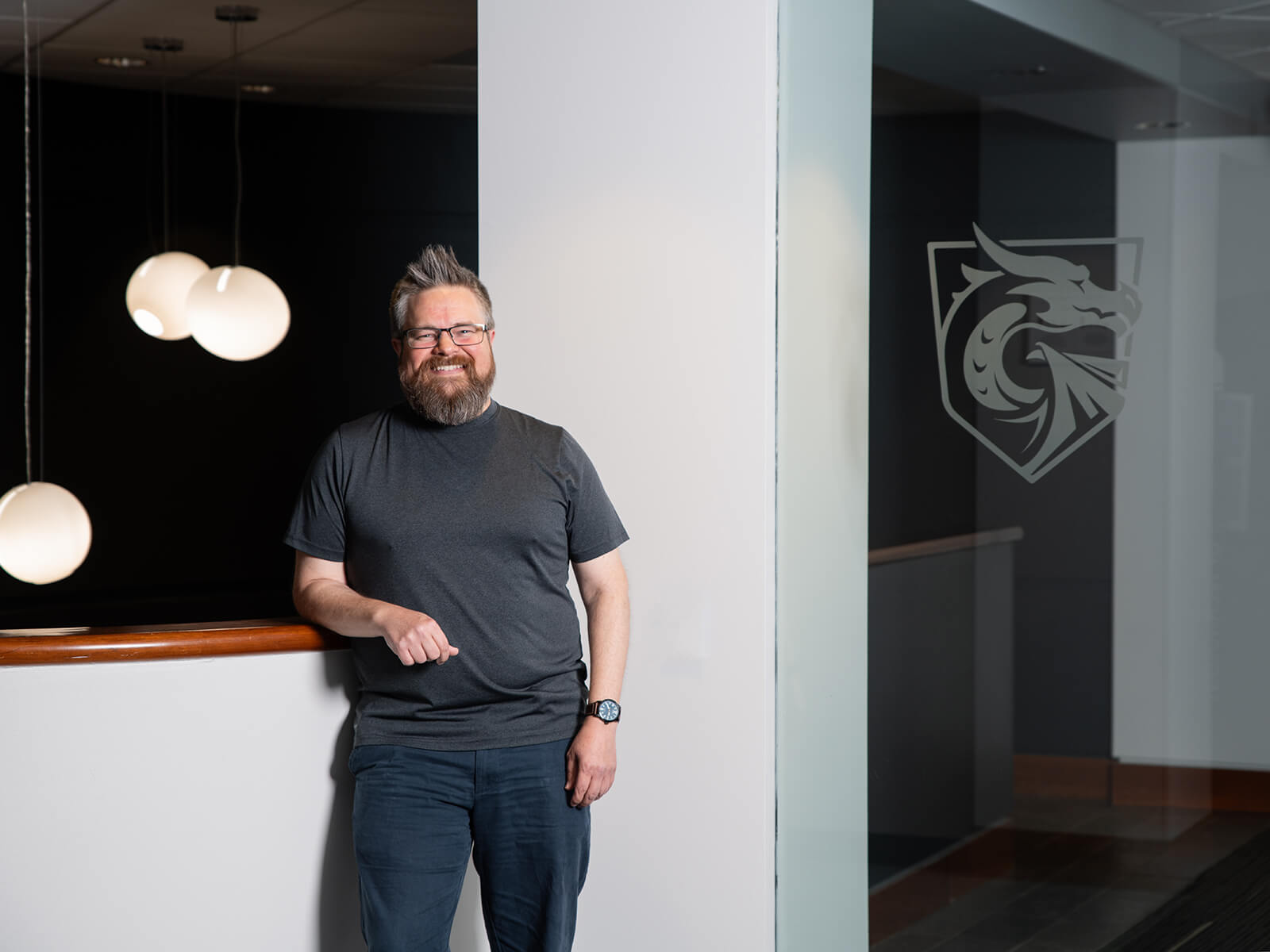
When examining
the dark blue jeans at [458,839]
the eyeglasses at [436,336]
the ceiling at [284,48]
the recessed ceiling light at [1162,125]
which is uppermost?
the ceiling at [284,48]

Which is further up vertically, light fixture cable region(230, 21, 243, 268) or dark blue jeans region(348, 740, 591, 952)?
light fixture cable region(230, 21, 243, 268)

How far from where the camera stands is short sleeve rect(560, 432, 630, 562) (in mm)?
2588

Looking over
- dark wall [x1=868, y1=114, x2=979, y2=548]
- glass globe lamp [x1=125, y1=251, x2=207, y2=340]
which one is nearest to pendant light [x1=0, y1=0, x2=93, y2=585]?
glass globe lamp [x1=125, y1=251, x2=207, y2=340]

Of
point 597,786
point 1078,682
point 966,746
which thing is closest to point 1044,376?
point 1078,682

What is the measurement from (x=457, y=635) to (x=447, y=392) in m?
0.45

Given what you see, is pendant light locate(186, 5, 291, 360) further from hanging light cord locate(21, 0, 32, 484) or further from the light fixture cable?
the light fixture cable

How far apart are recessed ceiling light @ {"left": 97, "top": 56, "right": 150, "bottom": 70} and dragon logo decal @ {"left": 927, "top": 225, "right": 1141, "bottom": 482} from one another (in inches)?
184

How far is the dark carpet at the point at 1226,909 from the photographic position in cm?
267

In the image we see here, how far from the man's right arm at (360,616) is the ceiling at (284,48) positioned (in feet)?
10.7

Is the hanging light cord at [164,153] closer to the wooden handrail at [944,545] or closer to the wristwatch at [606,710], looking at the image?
the wooden handrail at [944,545]

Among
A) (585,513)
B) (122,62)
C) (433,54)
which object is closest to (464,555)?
(585,513)

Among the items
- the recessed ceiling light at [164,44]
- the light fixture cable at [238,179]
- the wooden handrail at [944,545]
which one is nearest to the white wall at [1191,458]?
the wooden handrail at [944,545]

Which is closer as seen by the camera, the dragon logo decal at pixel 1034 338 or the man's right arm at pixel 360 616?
the man's right arm at pixel 360 616

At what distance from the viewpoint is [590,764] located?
2512 mm
